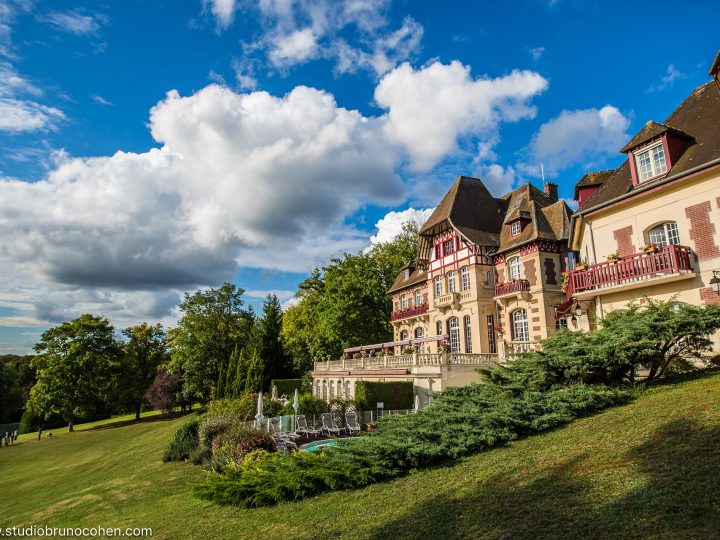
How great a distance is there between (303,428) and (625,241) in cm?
1486

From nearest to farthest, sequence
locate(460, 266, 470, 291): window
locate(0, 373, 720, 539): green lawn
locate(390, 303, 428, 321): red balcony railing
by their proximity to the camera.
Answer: locate(0, 373, 720, 539): green lawn < locate(460, 266, 470, 291): window < locate(390, 303, 428, 321): red balcony railing

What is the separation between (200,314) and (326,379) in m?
18.8

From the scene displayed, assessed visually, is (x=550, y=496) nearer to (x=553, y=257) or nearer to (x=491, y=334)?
(x=553, y=257)

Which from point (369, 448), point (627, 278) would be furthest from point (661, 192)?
point (369, 448)

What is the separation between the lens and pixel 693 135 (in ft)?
52.1

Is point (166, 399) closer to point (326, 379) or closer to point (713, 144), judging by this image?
point (326, 379)

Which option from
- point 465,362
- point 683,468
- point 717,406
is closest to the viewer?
point 683,468

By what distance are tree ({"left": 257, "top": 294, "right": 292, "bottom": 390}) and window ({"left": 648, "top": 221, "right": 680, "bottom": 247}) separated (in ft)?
121

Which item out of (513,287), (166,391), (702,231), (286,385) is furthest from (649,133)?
(166,391)

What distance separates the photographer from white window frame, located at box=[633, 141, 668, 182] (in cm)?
1596

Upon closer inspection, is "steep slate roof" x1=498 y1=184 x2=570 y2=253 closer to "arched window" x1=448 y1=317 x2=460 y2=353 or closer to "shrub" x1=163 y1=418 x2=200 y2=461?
"arched window" x1=448 y1=317 x2=460 y2=353

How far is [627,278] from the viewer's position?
15625mm

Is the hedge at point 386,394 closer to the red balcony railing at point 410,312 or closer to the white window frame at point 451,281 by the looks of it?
the white window frame at point 451,281

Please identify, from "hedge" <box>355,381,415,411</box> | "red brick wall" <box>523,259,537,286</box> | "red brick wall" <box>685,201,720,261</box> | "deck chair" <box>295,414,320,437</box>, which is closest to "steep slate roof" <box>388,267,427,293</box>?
"red brick wall" <box>523,259,537,286</box>
